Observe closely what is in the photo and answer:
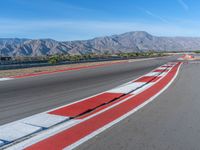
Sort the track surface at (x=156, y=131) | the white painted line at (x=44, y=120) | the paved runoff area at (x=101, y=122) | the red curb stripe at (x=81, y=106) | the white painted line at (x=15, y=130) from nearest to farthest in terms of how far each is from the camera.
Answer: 1. the track surface at (x=156, y=131)
2. the paved runoff area at (x=101, y=122)
3. the white painted line at (x=15, y=130)
4. the white painted line at (x=44, y=120)
5. the red curb stripe at (x=81, y=106)

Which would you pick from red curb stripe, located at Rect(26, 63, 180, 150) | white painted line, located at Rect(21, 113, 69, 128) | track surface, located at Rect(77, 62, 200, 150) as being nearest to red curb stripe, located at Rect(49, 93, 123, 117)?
white painted line, located at Rect(21, 113, 69, 128)

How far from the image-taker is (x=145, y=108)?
7609mm

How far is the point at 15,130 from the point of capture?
5.53 m

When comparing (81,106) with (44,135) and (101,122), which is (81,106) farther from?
(44,135)

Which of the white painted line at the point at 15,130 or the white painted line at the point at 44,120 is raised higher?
the white painted line at the point at 15,130

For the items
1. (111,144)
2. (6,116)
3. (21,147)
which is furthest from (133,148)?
(6,116)

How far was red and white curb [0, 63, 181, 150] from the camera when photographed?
4801 mm

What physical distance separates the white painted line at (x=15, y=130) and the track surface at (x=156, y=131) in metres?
1.48

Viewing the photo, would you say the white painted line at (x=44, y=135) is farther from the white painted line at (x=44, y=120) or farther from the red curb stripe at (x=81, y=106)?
the red curb stripe at (x=81, y=106)

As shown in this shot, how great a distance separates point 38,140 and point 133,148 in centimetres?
182

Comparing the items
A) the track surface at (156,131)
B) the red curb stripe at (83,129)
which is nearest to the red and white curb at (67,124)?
the red curb stripe at (83,129)

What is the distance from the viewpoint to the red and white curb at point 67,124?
15.8 feet

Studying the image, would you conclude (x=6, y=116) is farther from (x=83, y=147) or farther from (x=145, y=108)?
(x=145, y=108)

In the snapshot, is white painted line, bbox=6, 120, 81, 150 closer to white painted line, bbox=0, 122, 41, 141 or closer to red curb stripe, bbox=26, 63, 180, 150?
red curb stripe, bbox=26, 63, 180, 150
